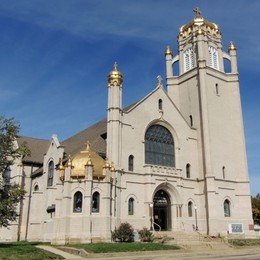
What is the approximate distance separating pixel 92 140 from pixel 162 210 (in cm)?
1153

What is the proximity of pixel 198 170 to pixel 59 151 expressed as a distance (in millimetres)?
16770

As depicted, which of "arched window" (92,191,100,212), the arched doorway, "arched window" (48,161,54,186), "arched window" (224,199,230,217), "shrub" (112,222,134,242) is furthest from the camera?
"arched window" (224,199,230,217)

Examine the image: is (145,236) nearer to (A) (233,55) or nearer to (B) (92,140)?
(B) (92,140)

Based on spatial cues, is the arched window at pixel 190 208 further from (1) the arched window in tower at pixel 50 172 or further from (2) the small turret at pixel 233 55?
(2) the small turret at pixel 233 55

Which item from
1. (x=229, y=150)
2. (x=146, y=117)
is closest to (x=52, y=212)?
(x=146, y=117)

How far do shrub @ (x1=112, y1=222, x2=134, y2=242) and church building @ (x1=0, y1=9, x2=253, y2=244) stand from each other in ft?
2.81

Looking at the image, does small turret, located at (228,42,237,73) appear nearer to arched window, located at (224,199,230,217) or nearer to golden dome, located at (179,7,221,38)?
golden dome, located at (179,7,221,38)

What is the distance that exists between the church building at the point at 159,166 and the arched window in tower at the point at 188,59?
5.9 inches

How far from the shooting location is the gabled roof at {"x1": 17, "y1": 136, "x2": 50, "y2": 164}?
48219mm

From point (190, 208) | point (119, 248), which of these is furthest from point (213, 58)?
point (119, 248)

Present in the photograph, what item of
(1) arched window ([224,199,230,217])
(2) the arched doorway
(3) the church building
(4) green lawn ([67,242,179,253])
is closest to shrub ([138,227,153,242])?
(3) the church building

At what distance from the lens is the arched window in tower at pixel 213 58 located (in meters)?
48.8

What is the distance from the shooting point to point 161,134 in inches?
1666

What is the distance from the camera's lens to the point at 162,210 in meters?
40.8
